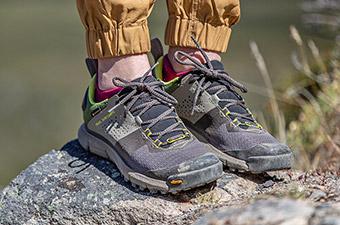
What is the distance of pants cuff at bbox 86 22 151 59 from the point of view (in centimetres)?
197

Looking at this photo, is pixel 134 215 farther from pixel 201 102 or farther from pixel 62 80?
pixel 62 80

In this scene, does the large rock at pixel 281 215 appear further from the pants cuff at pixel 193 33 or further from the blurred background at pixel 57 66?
the blurred background at pixel 57 66

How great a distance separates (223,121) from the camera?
2023 mm

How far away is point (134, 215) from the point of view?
1.91 meters

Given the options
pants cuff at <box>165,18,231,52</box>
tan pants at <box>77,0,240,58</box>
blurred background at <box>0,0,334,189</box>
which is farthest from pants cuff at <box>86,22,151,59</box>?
blurred background at <box>0,0,334,189</box>

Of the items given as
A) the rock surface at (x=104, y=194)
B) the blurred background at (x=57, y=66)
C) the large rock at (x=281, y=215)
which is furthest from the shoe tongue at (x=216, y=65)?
the blurred background at (x=57, y=66)

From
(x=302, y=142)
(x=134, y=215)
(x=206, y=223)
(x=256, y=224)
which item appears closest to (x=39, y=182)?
(x=134, y=215)

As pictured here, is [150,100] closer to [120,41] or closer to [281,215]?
[120,41]

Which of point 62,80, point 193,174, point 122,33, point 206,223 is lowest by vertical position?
point 62,80

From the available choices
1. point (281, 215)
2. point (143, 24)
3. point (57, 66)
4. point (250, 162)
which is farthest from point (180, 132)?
point (57, 66)

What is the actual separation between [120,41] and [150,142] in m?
0.27

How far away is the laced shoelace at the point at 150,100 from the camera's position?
1.95 m

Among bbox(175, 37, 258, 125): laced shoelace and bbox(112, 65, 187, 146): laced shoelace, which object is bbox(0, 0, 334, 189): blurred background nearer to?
bbox(175, 37, 258, 125): laced shoelace

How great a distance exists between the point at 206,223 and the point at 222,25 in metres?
0.89
